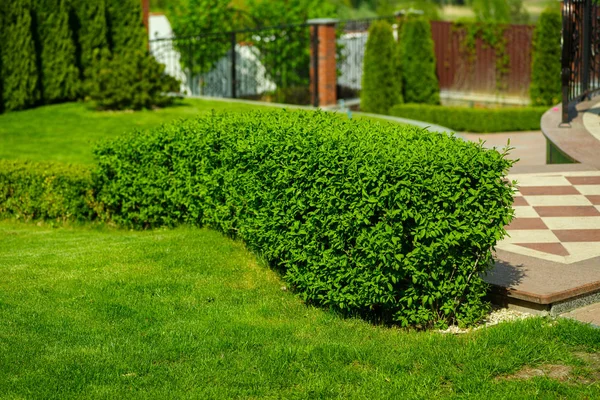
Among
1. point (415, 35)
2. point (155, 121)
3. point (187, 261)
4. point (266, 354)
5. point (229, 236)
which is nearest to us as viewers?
point (266, 354)

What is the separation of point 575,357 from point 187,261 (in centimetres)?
299

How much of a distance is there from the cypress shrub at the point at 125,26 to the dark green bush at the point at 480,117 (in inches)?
217

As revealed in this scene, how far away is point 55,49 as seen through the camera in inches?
655

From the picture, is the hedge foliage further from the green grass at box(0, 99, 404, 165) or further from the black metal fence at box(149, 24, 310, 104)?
the black metal fence at box(149, 24, 310, 104)

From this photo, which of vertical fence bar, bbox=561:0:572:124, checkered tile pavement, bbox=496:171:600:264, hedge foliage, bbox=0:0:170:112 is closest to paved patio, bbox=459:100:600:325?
checkered tile pavement, bbox=496:171:600:264

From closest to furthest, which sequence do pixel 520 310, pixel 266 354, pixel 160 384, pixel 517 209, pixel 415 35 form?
1. pixel 160 384
2. pixel 266 354
3. pixel 520 310
4. pixel 517 209
5. pixel 415 35

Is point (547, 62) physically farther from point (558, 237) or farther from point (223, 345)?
point (223, 345)

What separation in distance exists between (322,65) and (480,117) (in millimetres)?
3425

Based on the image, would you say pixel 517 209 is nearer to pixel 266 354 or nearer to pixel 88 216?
pixel 266 354

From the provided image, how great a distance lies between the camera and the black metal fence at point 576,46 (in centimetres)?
1086

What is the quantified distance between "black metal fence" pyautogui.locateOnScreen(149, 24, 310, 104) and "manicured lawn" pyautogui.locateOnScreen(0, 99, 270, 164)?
4.13m

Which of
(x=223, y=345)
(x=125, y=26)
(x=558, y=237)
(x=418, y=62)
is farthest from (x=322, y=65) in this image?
(x=223, y=345)

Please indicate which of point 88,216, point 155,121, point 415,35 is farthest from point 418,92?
point 88,216

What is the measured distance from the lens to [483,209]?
17.2 feet
